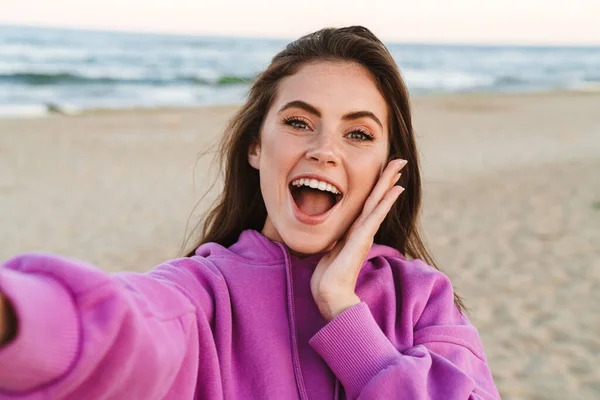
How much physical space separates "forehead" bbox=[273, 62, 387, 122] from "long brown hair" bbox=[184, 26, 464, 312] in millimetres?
34

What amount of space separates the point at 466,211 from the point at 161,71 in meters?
20.0

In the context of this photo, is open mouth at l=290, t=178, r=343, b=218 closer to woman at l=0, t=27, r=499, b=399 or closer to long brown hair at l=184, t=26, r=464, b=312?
woman at l=0, t=27, r=499, b=399

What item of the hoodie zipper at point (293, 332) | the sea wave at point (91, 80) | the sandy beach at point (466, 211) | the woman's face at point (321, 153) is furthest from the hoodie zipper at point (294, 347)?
the sea wave at point (91, 80)

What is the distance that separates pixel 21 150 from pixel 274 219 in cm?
1117

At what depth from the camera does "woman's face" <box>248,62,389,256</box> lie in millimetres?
2182

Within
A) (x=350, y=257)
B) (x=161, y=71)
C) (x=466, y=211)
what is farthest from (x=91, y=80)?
(x=350, y=257)

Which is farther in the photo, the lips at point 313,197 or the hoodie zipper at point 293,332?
the lips at point 313,197

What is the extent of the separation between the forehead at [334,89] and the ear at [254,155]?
0.21 metres

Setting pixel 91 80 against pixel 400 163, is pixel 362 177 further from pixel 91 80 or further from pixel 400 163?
pixel 91 80

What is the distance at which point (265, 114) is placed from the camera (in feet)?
8.06

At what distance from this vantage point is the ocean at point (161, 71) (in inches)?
816

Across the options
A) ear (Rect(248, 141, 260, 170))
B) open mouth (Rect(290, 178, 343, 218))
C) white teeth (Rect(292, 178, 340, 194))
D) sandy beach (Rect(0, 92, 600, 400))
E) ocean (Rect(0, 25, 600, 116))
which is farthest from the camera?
ocean (Rect(0, 25, 600, 116))

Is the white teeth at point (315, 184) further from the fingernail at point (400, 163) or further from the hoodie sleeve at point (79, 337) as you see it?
the hoodie sleeve at point (79, 337)

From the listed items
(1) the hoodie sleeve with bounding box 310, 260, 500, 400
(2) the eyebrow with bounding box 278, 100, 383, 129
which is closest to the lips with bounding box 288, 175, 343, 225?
(2) the eyebrow with bounding box 278, 100, 383, 129
